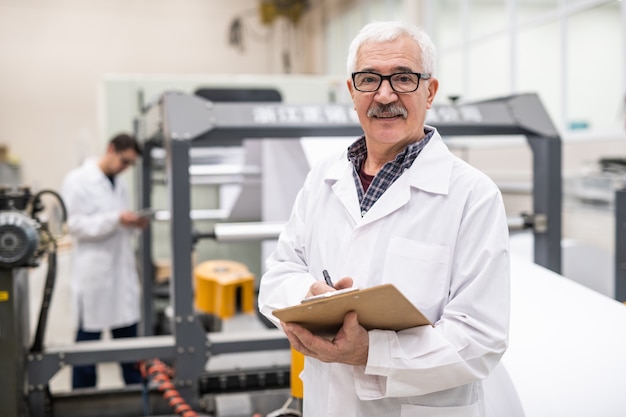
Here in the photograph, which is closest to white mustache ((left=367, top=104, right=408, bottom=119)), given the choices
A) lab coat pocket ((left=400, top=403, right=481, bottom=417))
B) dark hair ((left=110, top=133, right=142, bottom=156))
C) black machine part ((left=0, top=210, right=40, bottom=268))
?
lab coat pocket ((left=400, top=403, right=481, bottom=417))

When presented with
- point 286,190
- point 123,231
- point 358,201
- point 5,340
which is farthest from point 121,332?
point 358,201

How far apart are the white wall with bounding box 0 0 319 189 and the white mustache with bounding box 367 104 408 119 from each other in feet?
26.1

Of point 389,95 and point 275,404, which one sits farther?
point 275,404

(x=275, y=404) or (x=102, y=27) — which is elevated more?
(x=102, y=27)

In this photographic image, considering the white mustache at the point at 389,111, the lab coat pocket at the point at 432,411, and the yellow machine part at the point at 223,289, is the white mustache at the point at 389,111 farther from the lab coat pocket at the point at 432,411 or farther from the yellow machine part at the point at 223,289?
the yellow machine part at the point at 223,289

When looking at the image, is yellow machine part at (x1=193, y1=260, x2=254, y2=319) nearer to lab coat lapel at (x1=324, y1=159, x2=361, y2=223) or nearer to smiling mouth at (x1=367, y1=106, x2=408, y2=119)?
lab coat lapel at (x1=324, y1=159, x2=361, y2=223)

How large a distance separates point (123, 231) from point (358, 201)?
8.14ft

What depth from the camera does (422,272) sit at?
1176mm

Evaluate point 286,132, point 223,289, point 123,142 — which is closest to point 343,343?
point 286,132

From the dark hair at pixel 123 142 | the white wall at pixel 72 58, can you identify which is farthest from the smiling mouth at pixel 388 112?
the white wall at pixel 72 58

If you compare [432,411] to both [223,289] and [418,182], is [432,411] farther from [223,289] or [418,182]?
[223,289]

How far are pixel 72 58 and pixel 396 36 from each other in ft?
28.7

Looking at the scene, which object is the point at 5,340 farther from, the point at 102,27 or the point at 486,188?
the point at 102,27

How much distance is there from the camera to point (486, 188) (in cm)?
120
